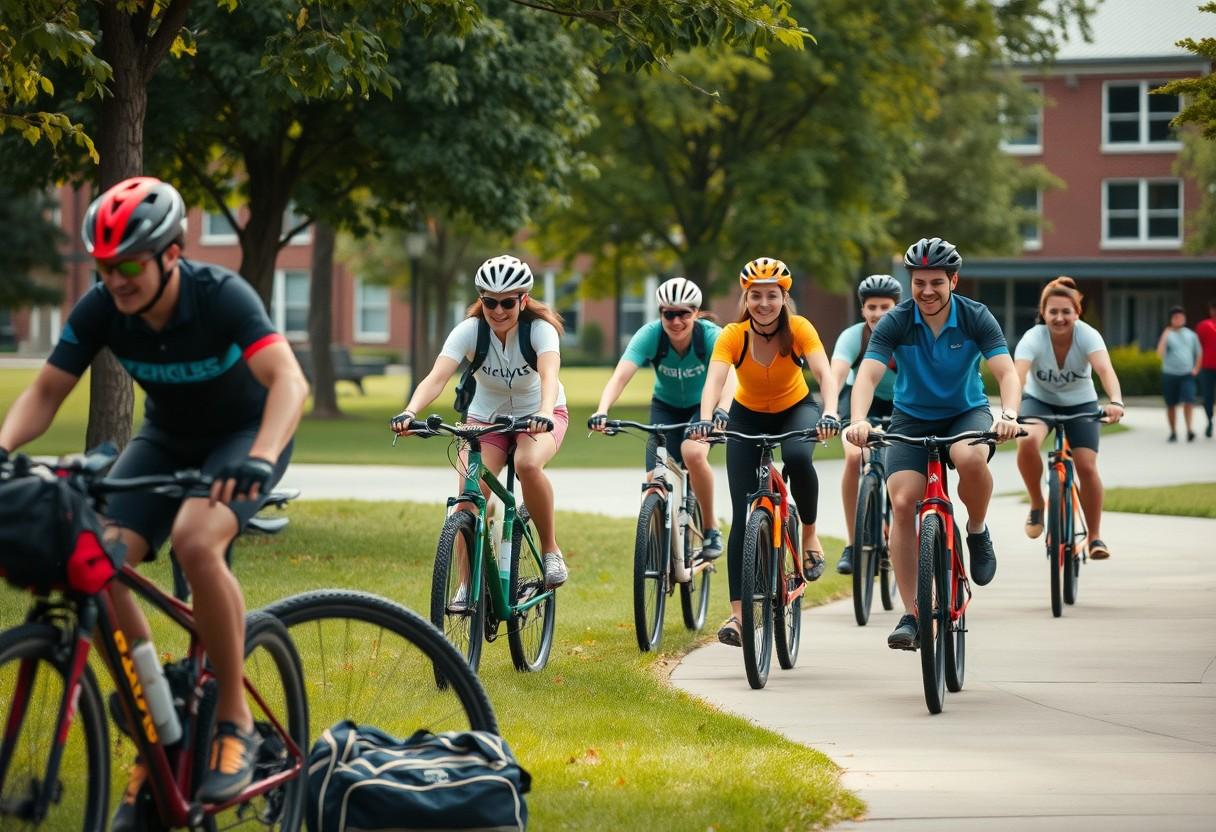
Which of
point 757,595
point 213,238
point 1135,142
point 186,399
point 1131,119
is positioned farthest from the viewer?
point 213,238

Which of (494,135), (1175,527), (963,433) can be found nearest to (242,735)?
(963,433)

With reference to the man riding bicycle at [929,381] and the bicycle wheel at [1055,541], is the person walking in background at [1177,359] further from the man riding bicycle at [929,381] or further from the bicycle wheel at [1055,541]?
the man riding bicycle at [929,381]

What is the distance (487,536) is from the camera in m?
A: 7.88

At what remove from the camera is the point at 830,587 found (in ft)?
39.8

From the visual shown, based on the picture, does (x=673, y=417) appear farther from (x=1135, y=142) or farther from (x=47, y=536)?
(x=1135, y=142)

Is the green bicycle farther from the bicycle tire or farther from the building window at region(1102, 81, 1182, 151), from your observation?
the building window at region(1102, 81, 1182, 151)

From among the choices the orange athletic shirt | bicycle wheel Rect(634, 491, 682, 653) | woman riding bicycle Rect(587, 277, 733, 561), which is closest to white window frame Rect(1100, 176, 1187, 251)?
woman riding bicycle Rect(587, 277, 733, 561)

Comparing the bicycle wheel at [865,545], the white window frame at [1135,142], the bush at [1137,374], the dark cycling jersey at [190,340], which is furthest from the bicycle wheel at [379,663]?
the white window frame at [1135,142]

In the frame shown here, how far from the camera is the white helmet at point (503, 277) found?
26.4 feet

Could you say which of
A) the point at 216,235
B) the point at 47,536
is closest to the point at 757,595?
the point at 47,536

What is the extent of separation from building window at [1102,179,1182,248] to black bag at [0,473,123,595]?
58.4m

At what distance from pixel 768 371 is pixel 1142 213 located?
53.3 m

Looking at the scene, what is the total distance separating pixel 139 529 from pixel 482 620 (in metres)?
3.43

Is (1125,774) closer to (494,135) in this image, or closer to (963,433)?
(963,433)
